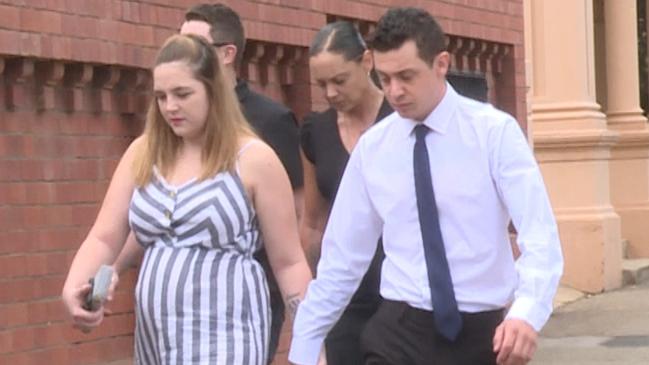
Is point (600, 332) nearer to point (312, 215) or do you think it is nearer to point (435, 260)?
point (312, 215)

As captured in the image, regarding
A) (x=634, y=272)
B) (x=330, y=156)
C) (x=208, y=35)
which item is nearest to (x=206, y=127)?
(x=208, y=35)

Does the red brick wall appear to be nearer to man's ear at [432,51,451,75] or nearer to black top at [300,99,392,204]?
black top at [300,99,392,204]

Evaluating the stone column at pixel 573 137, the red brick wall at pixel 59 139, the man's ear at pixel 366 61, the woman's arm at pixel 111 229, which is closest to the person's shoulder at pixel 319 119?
the man's ear at pixel 366 61

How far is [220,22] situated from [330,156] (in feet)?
2.23

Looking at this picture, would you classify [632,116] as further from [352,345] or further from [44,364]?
[352,345]

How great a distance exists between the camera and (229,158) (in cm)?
507

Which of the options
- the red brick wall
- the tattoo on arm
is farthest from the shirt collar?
the red brick wall

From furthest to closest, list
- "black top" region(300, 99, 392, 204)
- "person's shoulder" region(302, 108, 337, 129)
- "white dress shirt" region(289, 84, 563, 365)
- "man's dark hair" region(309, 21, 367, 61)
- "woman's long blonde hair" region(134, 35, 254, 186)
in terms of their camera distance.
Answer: "person's shoulder" region(302, 108, 337, 129) < "black top" region(300, 99, 392, 204) < "man's dark hair" region(309, 21, 367, 61) < "woman's long blonde hair" region(134, 35, 254, 186) < "white dress shirt" region(289, 84, 563, 365)

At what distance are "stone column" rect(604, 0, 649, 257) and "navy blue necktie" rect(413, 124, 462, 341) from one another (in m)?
14.6

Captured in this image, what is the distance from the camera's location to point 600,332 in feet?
46.0

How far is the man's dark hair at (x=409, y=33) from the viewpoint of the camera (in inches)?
191

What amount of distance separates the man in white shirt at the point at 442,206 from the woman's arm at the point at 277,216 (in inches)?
10.7

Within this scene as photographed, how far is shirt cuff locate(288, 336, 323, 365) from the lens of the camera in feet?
16.8

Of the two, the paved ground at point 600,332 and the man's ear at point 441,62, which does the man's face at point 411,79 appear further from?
the paved ground at point 600,332
